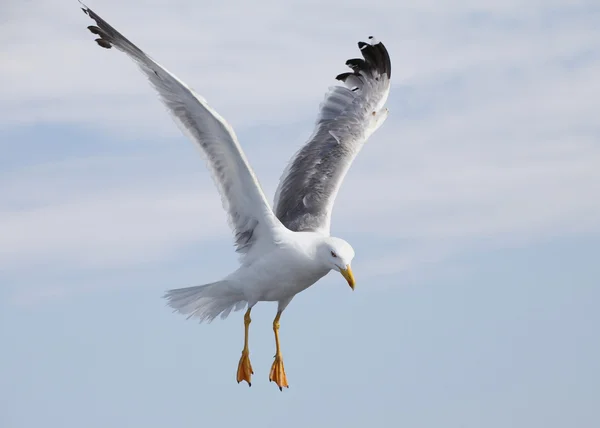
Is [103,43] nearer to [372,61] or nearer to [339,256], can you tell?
[339,256]

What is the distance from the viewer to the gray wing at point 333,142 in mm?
16547

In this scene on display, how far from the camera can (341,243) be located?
46.4 ft

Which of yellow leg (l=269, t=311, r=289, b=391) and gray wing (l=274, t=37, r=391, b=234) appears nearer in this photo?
yellow leg (l=269, t=311, r=289, b=391)

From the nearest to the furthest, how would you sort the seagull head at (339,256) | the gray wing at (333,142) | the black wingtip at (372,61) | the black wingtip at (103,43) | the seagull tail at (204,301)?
the seagull head at (339,256), the black wingtip at (103,43), the seagull tail at (204,301), the gray wing at (333,142), the black wingtip at (372,61)

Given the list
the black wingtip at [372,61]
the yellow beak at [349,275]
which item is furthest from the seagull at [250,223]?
the black wingtip at [372,61]

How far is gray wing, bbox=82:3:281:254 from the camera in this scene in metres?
14.0

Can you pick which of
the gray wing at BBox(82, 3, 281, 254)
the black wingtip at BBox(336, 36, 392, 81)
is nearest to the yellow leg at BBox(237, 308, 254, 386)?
the gray wing at BBox(82, 3, 281, 254)

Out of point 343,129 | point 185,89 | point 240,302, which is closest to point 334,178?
point 343,129

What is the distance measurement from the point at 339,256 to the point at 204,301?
2657mm

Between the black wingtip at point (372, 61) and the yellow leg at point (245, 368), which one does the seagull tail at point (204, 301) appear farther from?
the black wingtip at point (372, 61)

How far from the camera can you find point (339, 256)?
45.9ft

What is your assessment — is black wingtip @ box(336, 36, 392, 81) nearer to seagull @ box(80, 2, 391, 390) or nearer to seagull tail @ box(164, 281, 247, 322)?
seagull @ box(80, 2, 391, 390)

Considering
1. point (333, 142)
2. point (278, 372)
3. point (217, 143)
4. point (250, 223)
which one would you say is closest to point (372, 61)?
point (333, 142)

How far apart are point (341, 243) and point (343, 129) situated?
4896 millimetres
